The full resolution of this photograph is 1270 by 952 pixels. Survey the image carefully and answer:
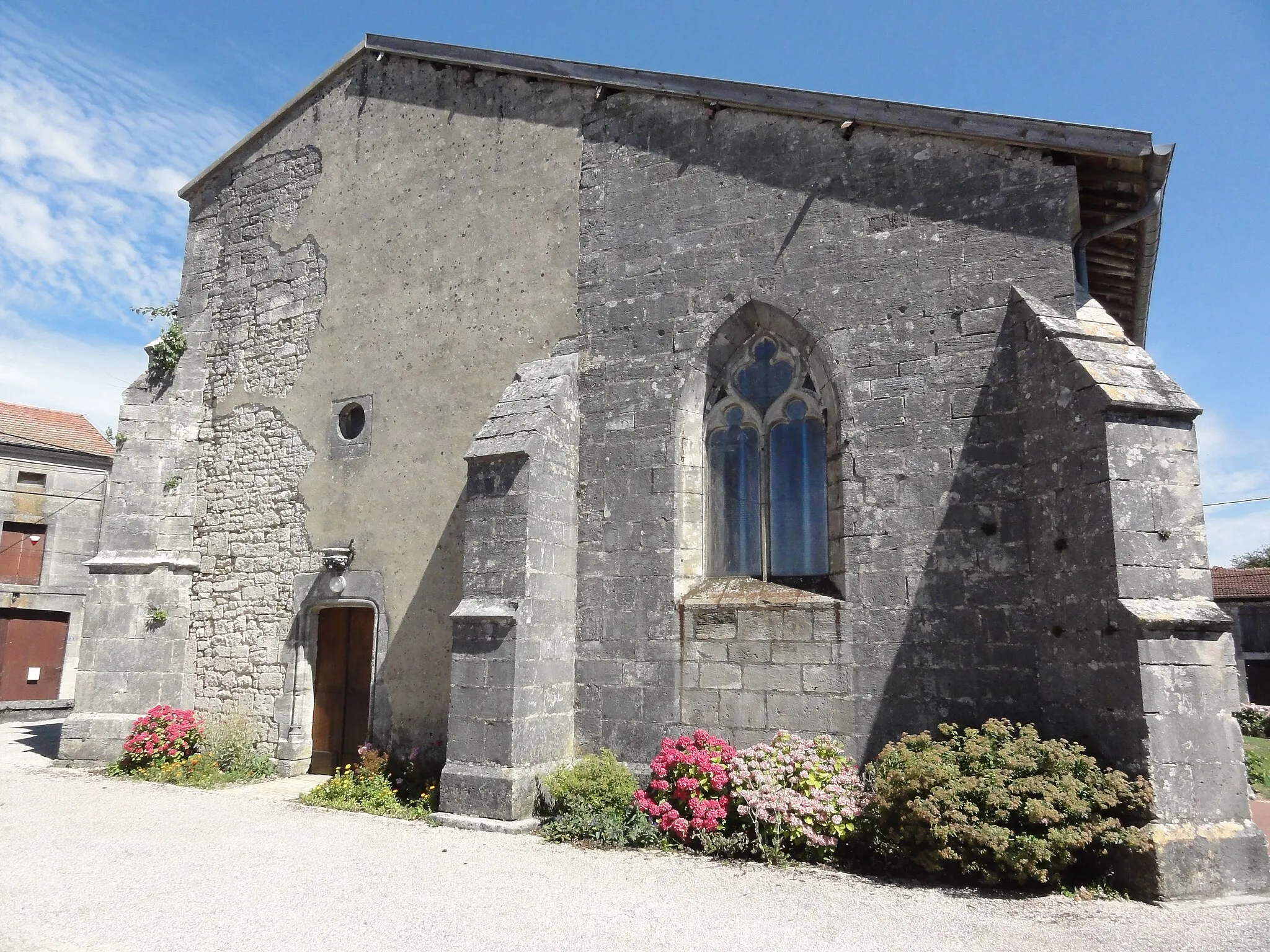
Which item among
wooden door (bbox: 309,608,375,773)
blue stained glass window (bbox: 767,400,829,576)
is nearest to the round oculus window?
wooden door (bbox: 309,608,375,773)

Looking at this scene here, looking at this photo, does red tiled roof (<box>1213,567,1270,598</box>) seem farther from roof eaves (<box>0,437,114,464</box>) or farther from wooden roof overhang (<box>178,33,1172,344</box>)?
roof eaves (<box>0,437,114,464</box>)

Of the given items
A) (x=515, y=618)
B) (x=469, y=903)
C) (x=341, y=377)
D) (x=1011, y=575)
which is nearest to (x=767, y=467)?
(x=1011, y=575)

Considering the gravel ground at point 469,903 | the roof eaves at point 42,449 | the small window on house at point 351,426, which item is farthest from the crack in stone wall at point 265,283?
Result: the roof eaves at point 42,449

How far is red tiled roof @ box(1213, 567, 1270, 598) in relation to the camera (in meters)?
22.2

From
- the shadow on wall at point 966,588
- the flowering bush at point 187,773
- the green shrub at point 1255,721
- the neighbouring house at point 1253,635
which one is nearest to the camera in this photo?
the shadow on wall at point 966,588

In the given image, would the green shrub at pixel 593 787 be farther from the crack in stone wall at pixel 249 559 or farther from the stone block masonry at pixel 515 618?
the crack in stone wall at pixel 249 559

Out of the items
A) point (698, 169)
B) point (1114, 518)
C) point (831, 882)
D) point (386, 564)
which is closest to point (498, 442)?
point (386, 564)

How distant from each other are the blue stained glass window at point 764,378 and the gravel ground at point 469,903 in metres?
4.01

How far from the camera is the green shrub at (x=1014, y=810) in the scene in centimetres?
532

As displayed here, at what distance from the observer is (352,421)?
33.3 feet

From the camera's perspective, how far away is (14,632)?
1812 centimetres

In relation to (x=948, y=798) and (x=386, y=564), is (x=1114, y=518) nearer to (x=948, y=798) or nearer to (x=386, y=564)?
(x=948, y=798)

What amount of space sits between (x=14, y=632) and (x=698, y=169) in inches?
700

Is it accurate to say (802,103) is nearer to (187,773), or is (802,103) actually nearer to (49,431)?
(187,773)
